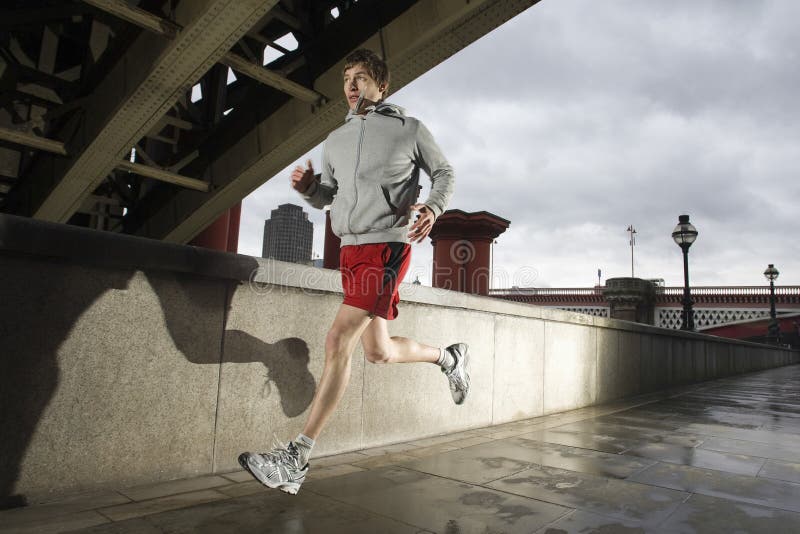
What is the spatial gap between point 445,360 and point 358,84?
5.73ft

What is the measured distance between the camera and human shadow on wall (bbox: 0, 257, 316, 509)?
200 centimetres

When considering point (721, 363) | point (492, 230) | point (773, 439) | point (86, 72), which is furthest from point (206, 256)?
point (721, 363)

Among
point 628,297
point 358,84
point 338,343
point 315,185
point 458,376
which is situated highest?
point 628,297

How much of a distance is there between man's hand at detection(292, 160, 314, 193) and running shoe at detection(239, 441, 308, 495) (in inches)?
47.3

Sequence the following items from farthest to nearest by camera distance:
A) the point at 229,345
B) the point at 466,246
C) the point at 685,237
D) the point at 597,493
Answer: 1. the point at 685,237
2. the point at 466,246
3. the point at 229,345
4. the point at 597,493

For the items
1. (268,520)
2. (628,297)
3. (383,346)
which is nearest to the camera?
(268,520)

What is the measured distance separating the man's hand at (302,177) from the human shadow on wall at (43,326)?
0.78m

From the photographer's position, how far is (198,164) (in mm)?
9812

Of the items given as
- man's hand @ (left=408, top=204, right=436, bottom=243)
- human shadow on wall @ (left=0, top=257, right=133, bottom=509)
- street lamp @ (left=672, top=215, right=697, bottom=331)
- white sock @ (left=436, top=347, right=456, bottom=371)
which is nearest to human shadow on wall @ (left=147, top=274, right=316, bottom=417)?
human shadow on wall @ (left=0, top=257, right=133, bottom=509)

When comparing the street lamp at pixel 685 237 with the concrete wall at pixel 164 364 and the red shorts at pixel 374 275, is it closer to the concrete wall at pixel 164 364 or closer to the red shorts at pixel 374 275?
the concrete wall at pixel 164 364

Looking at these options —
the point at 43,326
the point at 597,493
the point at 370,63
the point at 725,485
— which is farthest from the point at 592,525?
the point at 43,326

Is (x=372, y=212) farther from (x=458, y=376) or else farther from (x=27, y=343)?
(x=27, y=343)

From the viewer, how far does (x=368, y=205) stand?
2268 mm

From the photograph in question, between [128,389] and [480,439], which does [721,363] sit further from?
[128,389]
